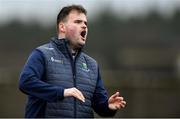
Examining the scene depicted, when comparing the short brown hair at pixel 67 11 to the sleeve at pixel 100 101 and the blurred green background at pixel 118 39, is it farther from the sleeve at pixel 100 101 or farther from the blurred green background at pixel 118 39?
the blurred green background at pixel 118 39

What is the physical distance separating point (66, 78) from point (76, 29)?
402mm

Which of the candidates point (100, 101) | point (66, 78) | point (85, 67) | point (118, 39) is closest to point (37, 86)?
point (66, 78)

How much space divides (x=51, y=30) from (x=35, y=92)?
3753cm

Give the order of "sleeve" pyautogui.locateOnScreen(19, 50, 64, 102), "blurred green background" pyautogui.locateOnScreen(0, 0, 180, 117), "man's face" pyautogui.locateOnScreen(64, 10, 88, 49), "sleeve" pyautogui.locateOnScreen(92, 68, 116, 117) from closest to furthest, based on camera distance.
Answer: "sleeve" pyautogui.locateOnScreen(19, 50, 64, 102) < "man's face" pyautogui.locateOnScreen(64, 10, 88, 49) < "sleeve" pyautogui.locateOnScreen(92, 68, 116, 117) < "blurred green background" pyautogui.locateOnScreen(0, 0, 180, 117)

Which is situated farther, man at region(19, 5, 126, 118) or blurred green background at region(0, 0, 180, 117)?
blurred green background at region(0, 0, 180, 117)

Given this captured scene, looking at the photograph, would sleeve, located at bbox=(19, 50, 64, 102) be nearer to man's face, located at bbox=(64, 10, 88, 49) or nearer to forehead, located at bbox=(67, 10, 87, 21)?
man's face, located at bbox=(64, 10, 88, 49)

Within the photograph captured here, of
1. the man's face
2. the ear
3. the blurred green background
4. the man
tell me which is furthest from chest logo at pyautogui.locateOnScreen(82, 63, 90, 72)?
the blurred green background

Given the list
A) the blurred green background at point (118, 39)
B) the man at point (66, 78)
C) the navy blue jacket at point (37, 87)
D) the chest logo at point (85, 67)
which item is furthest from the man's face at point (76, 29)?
the blurred green background at point (118, 39)

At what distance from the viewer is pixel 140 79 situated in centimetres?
1962

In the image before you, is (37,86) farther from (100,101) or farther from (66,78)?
(100,101)

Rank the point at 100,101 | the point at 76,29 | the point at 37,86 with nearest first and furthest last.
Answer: the point at 37,86 < the point at 76,29 < the point at 100,101

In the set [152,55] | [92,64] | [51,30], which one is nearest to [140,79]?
[92,64]

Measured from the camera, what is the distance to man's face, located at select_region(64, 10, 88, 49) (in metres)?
6.12

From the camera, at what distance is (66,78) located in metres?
5.96
